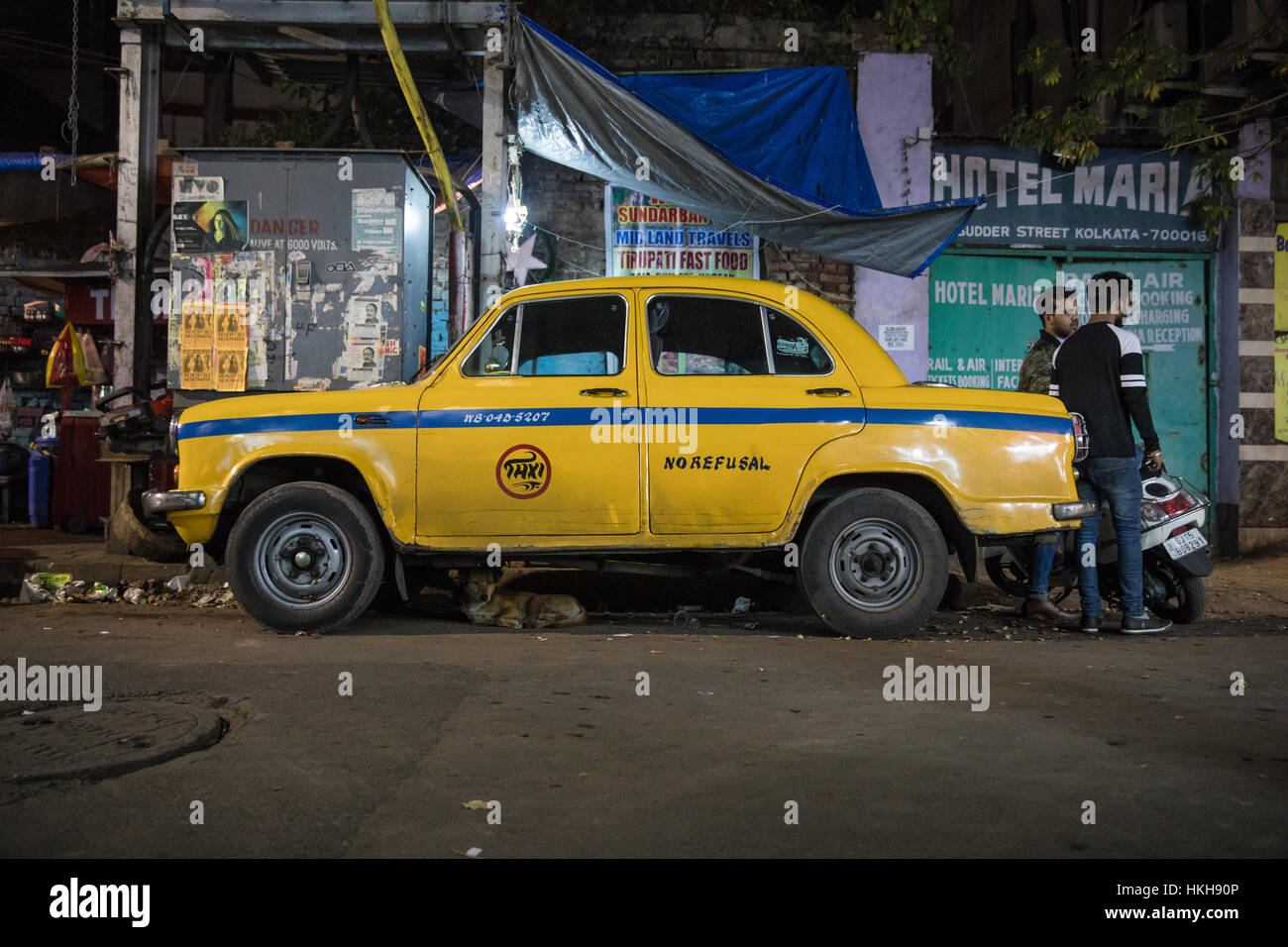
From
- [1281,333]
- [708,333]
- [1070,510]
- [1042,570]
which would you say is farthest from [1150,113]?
[708,333]

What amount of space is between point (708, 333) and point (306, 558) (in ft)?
8.48

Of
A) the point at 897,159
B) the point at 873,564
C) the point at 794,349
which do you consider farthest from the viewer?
the point at 897,159

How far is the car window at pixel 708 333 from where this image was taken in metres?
5.73

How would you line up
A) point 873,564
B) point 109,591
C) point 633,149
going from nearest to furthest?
point 873,564 < point 109,591 < point 633,149

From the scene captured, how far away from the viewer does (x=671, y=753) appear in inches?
134

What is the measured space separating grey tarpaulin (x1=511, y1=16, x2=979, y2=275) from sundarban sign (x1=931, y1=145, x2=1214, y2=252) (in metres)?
2.41

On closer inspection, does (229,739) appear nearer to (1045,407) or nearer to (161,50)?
(1045,407)

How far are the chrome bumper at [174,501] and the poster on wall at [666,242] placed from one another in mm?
4960

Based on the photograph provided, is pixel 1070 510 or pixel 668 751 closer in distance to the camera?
pixel 668 751

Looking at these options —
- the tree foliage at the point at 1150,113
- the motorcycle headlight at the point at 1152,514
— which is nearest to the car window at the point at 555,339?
the motorcycle headlight at the point at 1152,514

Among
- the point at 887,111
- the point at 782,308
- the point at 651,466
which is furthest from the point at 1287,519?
the point at 651,466

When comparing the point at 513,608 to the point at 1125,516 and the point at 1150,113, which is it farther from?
the point at 1150,113

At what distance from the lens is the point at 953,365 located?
399 inches

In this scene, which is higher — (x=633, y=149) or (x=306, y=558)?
(x=633, y=149)
